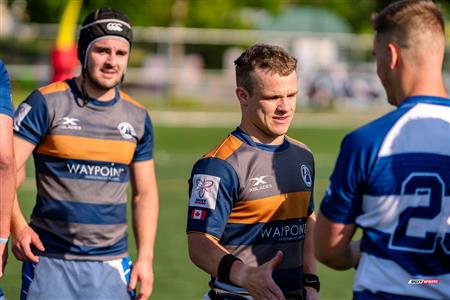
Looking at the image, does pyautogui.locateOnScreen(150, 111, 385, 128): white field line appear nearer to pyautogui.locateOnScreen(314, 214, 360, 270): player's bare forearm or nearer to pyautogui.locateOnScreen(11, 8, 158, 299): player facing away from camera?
pyautogui.locateOnScreen(11, 8, 158, 299): player facing away from camera

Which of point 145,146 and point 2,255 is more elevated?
point 145,146

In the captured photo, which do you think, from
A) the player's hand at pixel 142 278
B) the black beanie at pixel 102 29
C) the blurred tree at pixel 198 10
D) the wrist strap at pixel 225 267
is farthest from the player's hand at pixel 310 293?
the blurred tree at pixel 198 10

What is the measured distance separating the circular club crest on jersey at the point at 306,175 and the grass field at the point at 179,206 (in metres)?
4.57

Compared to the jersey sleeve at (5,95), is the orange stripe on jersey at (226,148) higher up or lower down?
lower down

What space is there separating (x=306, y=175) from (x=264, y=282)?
0.92 meters

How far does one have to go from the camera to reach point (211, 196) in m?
4.28

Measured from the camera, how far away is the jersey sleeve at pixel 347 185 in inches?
143

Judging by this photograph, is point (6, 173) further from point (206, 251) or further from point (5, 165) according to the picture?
point (206, 251)

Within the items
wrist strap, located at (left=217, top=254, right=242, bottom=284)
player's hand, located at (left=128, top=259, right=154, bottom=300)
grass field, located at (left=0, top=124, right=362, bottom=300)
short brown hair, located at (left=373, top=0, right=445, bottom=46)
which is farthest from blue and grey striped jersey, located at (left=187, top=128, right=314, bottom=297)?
grass field, located at (left=0, top=124, right=362, bottom=300)

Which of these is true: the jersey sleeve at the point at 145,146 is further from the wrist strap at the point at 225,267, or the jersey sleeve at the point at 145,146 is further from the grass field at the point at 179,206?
the grass field at the point at 179,206

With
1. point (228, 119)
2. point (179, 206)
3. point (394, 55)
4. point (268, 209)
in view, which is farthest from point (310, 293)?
point (228, 119)

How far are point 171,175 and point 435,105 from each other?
15.1m

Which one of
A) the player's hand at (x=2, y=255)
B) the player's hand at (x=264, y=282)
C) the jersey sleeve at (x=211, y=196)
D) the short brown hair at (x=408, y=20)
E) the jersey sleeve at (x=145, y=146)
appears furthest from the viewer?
the jersey sleeve at (x=145, y=146)

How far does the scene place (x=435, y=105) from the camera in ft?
12.2
